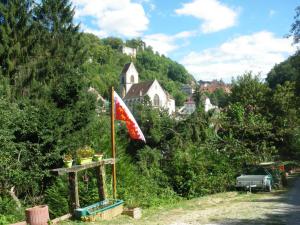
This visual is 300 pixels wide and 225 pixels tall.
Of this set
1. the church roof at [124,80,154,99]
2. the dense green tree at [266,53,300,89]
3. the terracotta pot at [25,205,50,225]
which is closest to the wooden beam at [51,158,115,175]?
the terracotta pot at [25,205,50,225]

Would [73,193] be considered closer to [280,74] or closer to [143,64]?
[280,74]

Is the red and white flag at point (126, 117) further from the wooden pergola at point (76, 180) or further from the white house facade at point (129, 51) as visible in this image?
the white house facade at point (129, 51)

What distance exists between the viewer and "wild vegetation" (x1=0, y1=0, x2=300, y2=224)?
44.3 ft

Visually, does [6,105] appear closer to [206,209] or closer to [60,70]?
[206,209]

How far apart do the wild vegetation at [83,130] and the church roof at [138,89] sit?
226 feet

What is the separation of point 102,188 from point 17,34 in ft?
50.8

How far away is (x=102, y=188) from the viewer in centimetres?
1159

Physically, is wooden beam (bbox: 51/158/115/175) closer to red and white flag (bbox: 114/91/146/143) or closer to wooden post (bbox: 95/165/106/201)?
wooden post (bbox: 95/165/106/201)

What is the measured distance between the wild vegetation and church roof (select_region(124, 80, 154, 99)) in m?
68.8

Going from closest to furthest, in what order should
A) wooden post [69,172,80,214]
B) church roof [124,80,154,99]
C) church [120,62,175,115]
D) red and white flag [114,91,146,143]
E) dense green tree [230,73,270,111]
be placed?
wooden post [69,172,80,214], red and white flag [114,91,146,143], dense green tree [230,73,270,111], church [120,62,175,115], church roof [124,80,154,99]

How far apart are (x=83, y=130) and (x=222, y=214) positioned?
674 centimetres

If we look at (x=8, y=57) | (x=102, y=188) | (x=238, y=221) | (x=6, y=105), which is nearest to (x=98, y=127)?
(x=6, y=105)

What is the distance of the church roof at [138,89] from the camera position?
344 feet

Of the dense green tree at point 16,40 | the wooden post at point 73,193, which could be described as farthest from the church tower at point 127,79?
the wooden post at point 73,193
